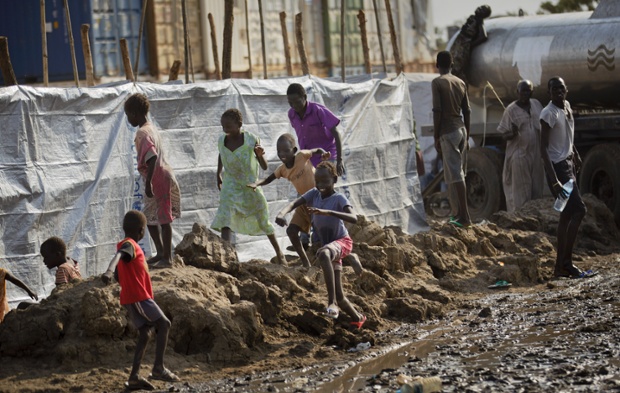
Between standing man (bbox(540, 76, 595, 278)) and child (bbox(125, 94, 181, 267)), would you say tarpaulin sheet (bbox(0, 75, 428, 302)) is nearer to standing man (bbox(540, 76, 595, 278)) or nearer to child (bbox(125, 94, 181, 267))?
child (bbox(125, 94, 181, 267))

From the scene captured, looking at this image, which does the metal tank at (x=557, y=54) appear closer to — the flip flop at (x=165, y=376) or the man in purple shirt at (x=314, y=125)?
the man in purple shirt at (x=314, y=125)

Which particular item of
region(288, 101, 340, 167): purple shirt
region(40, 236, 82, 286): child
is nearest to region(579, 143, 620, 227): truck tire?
region(288, 101, 340, 167): purple shirt

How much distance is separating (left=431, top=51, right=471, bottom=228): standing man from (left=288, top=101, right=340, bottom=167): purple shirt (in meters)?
2.13

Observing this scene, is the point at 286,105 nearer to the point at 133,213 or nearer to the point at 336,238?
the point at 336,238

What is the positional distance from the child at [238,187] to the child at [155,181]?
0.92m

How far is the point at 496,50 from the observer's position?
54.6 ft

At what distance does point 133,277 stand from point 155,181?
2.12 meters

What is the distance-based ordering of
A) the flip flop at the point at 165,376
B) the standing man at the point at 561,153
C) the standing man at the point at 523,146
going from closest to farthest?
the flip flop at the point at 165,376, the standing man at the point at 561,153, the standing man at the point at 523,146

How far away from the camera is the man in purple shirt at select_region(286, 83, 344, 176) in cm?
1078

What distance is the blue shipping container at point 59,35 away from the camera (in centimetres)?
2072

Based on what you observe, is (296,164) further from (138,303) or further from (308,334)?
(138,303)

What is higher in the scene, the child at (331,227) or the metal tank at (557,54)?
the metal tank at (557,54)

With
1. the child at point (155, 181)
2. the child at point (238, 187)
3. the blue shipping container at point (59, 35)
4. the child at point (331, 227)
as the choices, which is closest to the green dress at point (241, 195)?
the child at point (238, 187)

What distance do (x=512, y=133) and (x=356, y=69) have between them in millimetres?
11830
